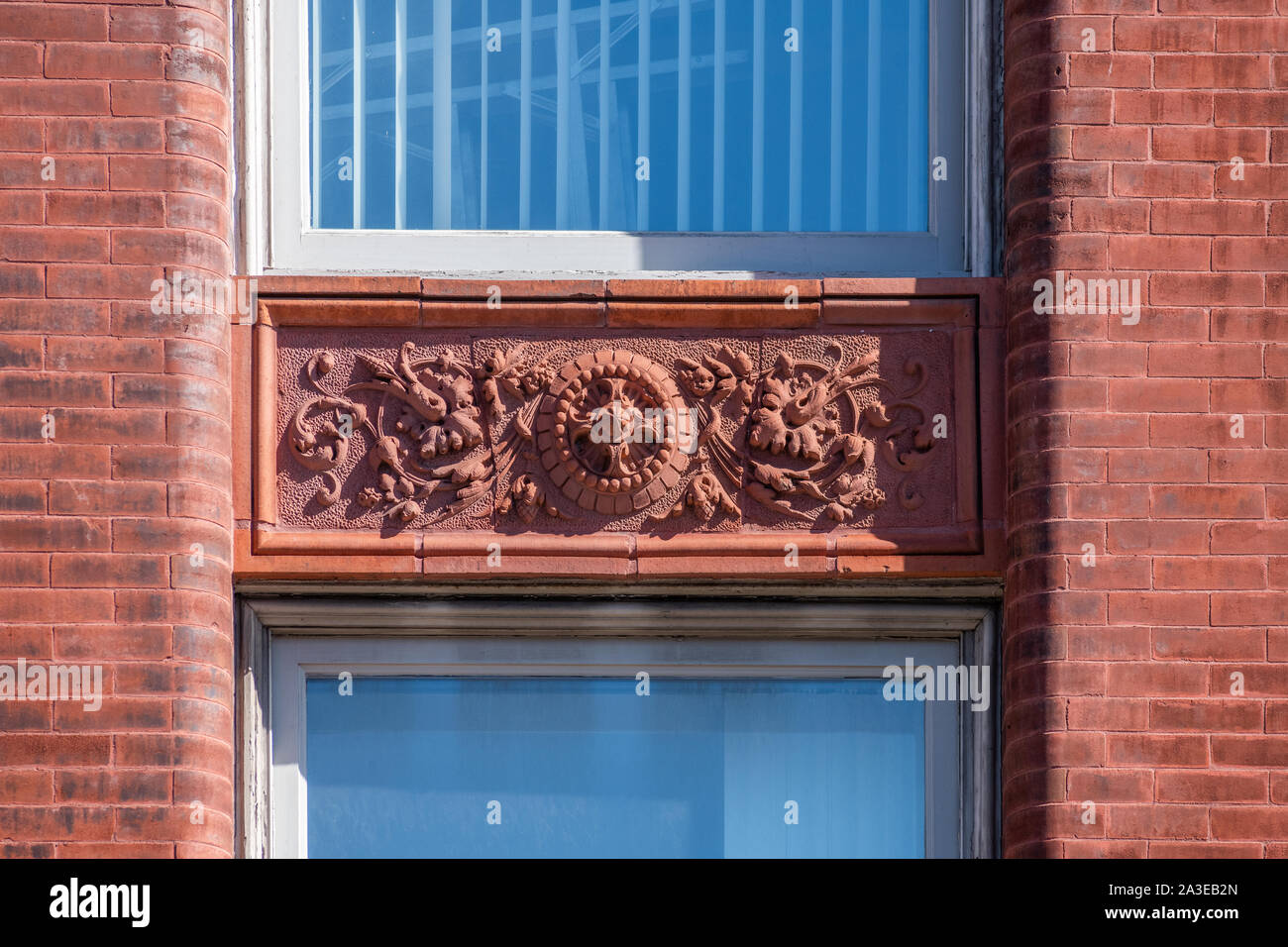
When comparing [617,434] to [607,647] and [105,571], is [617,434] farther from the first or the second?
[105,571]

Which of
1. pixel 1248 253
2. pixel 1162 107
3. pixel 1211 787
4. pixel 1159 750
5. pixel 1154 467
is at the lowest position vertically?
pixel 1211 787

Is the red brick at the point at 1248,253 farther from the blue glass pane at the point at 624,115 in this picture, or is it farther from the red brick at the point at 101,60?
the red brick at the point at 101,60

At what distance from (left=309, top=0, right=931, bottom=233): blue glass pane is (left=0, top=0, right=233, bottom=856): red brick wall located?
23.5 inches

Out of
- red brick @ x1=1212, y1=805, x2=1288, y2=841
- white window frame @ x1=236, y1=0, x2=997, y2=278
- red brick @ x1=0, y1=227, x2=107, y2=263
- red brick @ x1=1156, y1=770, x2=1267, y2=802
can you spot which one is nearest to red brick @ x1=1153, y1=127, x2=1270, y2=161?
white window frame @ x1=236, y1=0, x2=997, y2=278

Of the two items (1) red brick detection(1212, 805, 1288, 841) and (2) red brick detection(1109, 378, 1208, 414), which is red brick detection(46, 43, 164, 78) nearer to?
(2) red brick detection(1109, 378, 1208, 414)

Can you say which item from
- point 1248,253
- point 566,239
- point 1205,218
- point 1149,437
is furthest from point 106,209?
point 1248,253

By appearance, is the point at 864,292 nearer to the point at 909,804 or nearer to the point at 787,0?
the point at 787,0

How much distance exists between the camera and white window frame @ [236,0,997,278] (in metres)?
7.75

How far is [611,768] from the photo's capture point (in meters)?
7.56

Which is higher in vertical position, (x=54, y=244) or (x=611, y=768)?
(x=54, y=244)

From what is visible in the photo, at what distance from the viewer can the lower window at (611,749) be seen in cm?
750

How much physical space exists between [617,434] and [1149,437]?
72.2 inches

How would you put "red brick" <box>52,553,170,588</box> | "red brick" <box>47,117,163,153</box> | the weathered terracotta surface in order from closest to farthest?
"red brick" <box>52,553,170,588</box>, "red brick" <box>47,117,163,153</box>, the weathered terracotta surface
